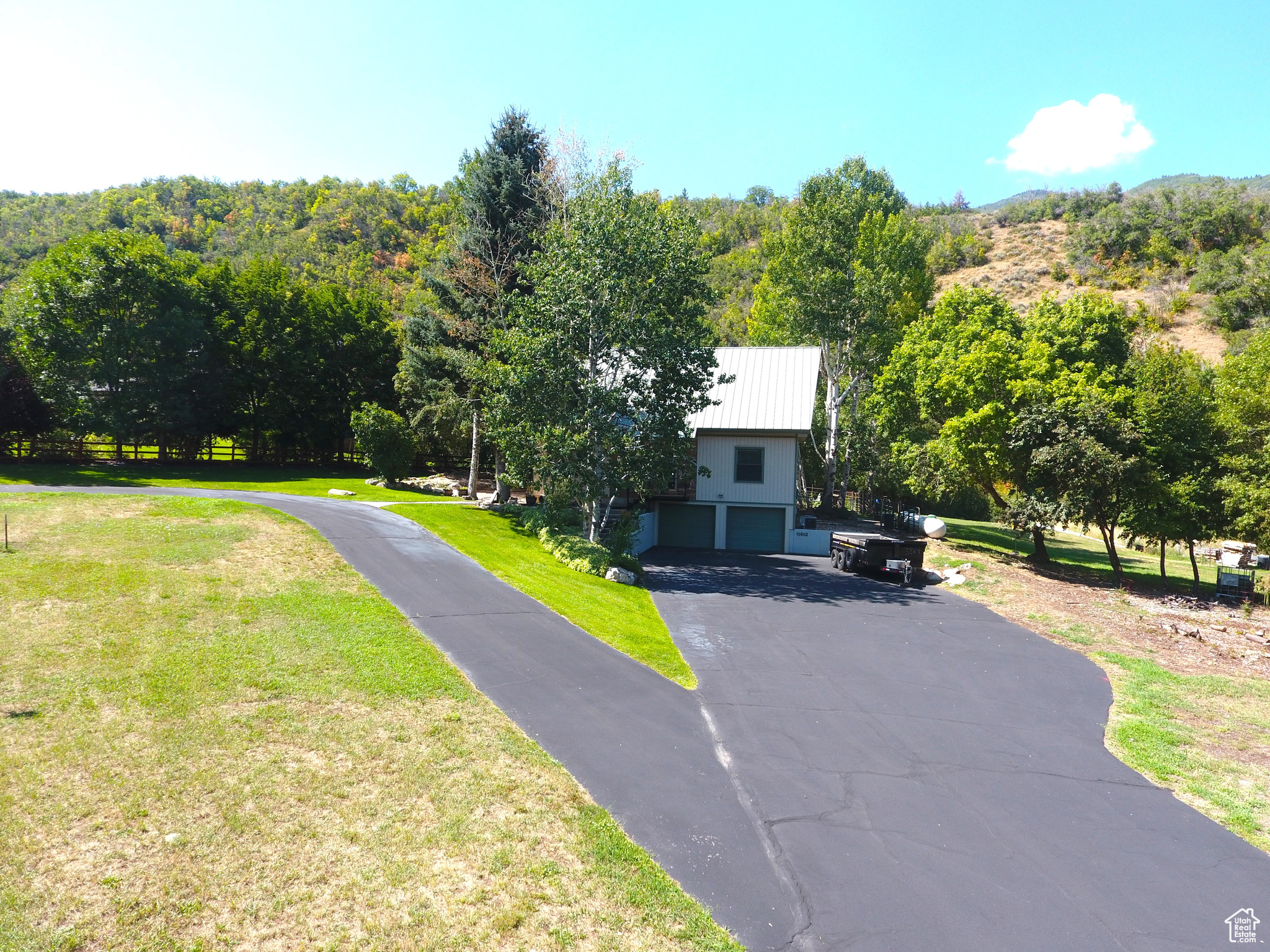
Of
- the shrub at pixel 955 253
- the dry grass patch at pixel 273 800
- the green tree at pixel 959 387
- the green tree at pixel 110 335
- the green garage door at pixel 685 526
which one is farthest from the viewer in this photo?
the shrub at pixel 955 253

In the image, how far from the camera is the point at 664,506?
1099 inches

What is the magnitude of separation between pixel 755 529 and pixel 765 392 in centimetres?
577

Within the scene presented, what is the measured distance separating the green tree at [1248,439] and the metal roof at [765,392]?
1343cm

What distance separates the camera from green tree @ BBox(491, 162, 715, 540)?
813 inches

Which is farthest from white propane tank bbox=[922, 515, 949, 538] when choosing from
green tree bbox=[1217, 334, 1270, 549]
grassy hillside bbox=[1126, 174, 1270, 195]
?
grassy hillside bbox=[1126, 174, 1270, 195]

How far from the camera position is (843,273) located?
3550 centimetres

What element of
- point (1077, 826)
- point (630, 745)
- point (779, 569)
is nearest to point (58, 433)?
point (779, 569)

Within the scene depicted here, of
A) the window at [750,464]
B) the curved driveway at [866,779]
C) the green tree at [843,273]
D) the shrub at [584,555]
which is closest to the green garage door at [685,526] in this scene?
the window at [750,464]

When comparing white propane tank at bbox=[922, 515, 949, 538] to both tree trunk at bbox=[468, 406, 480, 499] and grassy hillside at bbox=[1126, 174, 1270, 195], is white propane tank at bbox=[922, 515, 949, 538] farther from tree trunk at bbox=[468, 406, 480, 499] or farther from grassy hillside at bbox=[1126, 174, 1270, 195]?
grassy hillside at bbox=[1126, 174, 1270, 195]

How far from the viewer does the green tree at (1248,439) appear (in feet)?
67.3

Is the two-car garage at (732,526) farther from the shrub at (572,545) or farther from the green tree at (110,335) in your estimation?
the green tree at (110,335)

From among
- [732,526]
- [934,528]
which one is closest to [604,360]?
[732,526]

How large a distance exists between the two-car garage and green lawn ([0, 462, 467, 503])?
10.1 meters

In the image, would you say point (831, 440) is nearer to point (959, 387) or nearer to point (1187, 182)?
point (959, 387)
